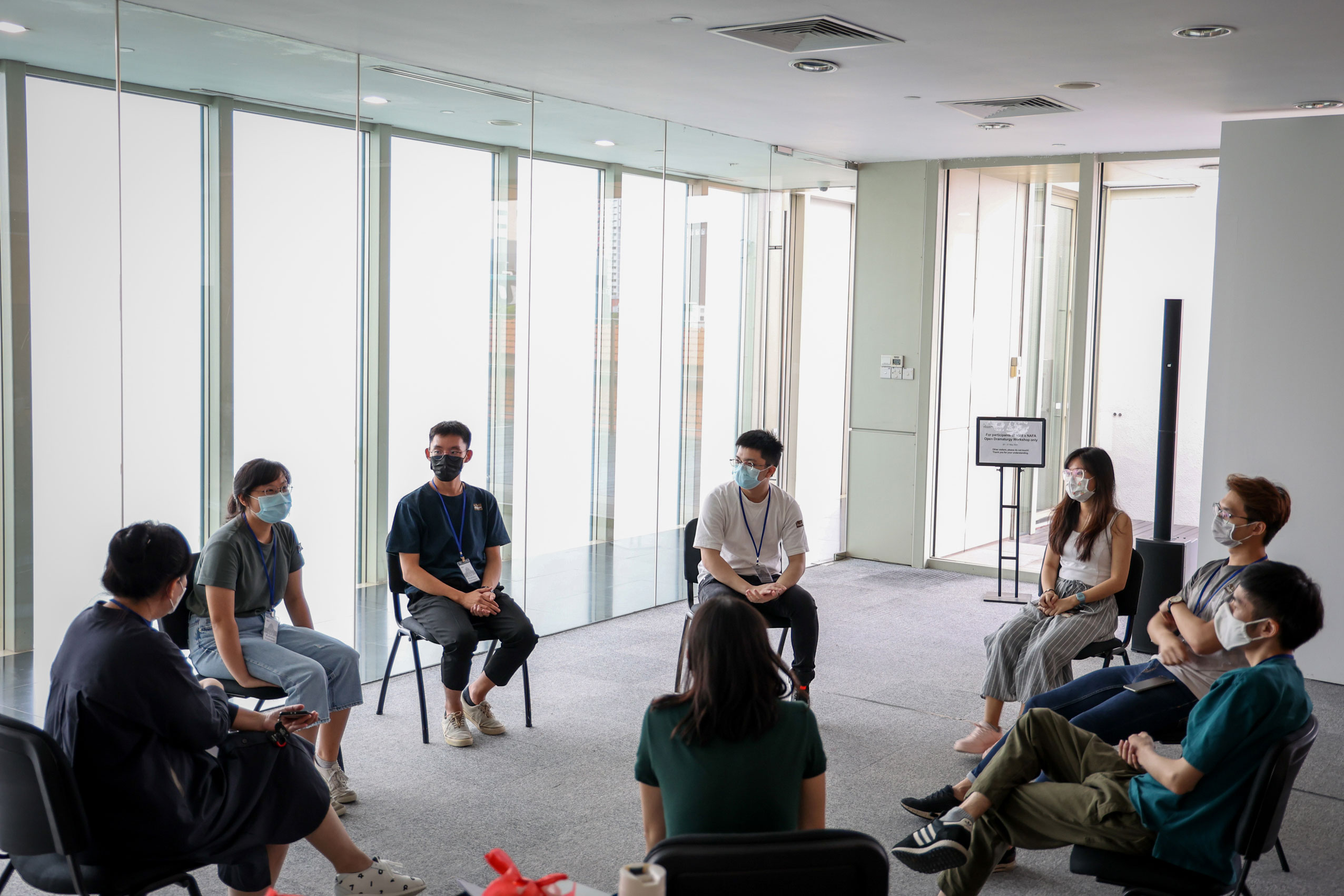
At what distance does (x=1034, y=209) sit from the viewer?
838cm

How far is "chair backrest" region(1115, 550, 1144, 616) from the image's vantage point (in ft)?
15.4

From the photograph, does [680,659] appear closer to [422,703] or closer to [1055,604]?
[422,703]

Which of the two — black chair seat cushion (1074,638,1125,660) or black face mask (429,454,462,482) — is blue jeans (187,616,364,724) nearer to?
black face mask (429,454,462,482)

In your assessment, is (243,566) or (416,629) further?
(416,629)

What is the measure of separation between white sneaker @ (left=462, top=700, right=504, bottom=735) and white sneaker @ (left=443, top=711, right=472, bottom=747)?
0.21 feet

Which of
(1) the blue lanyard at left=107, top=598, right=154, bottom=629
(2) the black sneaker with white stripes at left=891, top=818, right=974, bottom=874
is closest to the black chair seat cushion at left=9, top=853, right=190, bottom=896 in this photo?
(1) the blue lanyard at left=107, top=598, right=154, bottom=629

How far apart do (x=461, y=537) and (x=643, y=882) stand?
3.26 m

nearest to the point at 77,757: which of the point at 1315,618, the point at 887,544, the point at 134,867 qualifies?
the point at 134,867

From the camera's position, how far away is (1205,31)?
4.38m

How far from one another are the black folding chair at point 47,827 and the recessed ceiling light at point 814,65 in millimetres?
4007

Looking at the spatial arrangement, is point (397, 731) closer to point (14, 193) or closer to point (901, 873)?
point (901, 873)

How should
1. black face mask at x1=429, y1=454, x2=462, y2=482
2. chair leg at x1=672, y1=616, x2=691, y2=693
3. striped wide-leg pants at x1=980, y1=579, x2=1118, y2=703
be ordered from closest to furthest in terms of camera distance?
1. chair leg at x1=672, y1=616, x2=691, y2=693
2. striped wide-leg pants at x1=980, y1=579, x2=1118, y2=703
3. black face mask at x1=429, y1=454, x2=462, y2=482

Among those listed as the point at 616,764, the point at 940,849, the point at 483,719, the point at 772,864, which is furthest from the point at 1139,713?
the point at 483,719

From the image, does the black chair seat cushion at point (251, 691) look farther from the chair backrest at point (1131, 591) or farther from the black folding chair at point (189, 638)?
the chair backrest at point (1131, 591)
